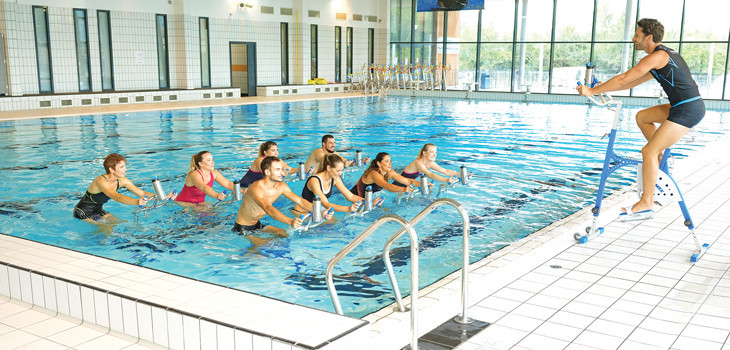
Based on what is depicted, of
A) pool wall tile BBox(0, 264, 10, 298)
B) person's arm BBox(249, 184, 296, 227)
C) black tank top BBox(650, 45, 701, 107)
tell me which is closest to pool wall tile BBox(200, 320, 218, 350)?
pool wall tile BBox(0, 264, 10, 298)

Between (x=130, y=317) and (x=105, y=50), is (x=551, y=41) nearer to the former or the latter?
(x=105, y=50)

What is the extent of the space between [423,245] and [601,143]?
808cm

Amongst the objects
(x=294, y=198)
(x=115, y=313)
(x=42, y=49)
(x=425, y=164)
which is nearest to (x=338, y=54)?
(x=42, y=49)

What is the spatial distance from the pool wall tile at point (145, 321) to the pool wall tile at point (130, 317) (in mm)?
27

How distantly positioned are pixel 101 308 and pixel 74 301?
0.71ft

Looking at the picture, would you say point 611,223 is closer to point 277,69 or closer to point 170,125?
point 170,125

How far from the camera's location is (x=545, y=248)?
460cm

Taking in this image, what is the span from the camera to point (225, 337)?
9.26 feet

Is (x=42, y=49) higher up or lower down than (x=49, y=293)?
higher up

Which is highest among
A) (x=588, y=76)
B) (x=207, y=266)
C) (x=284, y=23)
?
(x=284, y=23)

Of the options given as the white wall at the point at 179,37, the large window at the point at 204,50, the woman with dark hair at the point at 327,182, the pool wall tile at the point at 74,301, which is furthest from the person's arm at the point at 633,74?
the large window at the point at 204,50

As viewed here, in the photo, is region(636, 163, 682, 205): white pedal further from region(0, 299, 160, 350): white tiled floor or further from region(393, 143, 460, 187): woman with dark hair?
region(0, 299, 160, 350): white tiled floor

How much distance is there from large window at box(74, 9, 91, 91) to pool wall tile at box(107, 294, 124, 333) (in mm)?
15979

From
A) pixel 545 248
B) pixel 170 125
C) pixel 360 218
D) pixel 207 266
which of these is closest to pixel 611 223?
pixel 545 248
